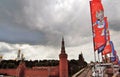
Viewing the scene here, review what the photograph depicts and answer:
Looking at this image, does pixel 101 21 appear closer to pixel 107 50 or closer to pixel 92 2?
pixel 92 2

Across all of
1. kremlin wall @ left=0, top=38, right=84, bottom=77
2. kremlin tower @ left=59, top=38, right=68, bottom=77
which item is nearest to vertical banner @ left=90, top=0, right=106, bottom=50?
kremlin tower @ left=59, top=38, right=68, bottom=77

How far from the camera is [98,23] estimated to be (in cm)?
1516

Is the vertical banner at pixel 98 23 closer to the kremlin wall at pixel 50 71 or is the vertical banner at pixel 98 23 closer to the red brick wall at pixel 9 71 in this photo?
the kremlin wall at pixel 50 71

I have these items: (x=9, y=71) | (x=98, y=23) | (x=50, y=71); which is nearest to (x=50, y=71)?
(x=50, y=71)

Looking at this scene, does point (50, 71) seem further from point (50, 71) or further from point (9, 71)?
point (9, 71)

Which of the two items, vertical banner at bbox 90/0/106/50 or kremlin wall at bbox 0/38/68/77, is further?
kremlin wall at bbox 0/38/68/77

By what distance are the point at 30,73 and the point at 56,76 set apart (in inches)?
302

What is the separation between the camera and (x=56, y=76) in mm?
38250

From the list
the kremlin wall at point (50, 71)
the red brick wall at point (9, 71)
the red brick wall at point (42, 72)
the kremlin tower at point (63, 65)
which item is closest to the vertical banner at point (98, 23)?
the kremlin tower at point (63, 65)

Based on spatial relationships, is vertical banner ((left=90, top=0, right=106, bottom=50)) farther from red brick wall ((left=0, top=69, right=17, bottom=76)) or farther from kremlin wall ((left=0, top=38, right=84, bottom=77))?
red brick wall ((left=0, top=69, right=17, bottom=76))

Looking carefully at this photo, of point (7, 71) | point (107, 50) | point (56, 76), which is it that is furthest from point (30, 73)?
point (107, 50)

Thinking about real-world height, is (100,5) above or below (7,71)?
above

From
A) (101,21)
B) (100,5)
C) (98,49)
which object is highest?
(100,5)

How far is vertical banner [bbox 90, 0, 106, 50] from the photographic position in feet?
49.2
